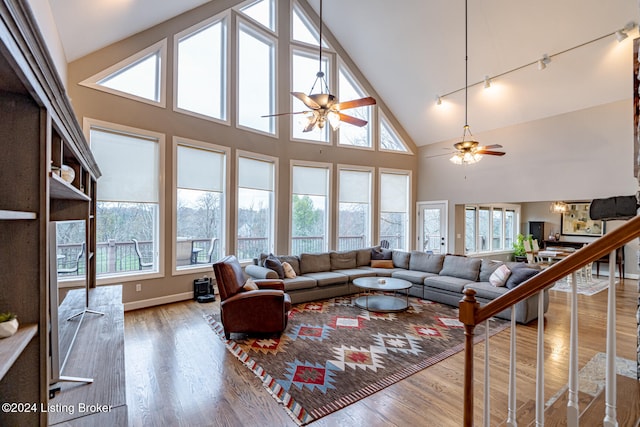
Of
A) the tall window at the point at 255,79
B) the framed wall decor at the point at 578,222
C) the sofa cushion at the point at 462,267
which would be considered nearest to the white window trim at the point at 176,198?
the tall window at the point at 255,79

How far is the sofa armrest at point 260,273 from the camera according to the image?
482 cm

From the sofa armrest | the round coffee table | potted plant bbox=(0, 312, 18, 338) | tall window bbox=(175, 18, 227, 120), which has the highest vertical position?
tall window bbox=(175, 18, 227, 120)

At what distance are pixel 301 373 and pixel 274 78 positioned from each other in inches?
240

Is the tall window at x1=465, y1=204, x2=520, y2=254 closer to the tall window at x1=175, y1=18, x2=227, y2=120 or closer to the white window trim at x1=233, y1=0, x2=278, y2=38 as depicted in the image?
the white window trim at x1=233, y1=0, x2=278, y2=38

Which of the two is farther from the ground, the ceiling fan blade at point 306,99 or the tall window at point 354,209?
the ceiling fan blade at point 306,99

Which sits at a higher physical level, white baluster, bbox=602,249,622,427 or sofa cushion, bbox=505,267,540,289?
white baluster, bbox=602,249,622,427

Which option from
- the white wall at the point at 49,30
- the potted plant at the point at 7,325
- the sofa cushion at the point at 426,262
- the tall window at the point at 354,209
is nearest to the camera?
the potted plant at the point at 7,325

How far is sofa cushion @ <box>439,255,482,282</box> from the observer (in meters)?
5.31

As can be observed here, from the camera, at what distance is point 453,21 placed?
19.0 feet

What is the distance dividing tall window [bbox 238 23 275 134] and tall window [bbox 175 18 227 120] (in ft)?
1.22

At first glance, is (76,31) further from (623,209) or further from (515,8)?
(623,209)

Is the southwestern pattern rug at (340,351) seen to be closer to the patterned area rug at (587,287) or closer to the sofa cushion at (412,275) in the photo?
the sofa cushion at (412,275)

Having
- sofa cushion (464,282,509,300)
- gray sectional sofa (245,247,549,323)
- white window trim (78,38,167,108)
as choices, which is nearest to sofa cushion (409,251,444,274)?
gray sectional sofa (245,247,549,323)

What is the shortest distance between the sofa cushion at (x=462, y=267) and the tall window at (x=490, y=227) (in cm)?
345
